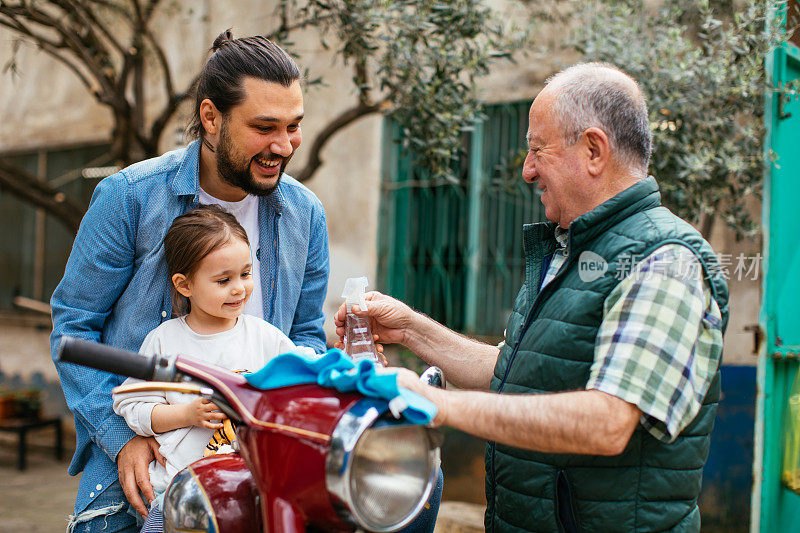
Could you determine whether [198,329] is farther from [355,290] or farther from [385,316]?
[385,316]

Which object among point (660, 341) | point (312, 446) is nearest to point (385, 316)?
point (660, 341)

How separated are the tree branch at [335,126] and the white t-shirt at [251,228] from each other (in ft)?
7.82

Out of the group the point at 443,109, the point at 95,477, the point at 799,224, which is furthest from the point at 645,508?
the point at 443,109

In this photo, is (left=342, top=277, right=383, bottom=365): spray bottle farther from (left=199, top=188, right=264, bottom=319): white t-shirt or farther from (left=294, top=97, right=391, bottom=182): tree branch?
(left=294, top=97, right=391, bottom=182): tree branch

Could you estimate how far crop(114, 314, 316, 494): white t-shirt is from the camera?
1880 mm

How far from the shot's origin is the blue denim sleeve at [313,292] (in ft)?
7.75

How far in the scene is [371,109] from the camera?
4.55 metres

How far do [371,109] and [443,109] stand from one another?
1.96 feet

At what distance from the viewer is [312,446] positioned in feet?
4.18

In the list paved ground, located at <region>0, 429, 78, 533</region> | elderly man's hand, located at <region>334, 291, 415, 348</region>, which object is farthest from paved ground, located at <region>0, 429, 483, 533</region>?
elderly man's hand, located at <region>334, 291, 415, 348</region>

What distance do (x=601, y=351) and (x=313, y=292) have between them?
1039mm

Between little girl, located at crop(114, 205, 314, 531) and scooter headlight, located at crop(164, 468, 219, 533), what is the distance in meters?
0.33

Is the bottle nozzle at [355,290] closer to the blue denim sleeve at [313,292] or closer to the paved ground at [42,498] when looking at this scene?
the blue denim sleeve at [313,292]

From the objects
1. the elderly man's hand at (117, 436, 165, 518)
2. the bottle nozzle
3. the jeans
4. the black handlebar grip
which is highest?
the bottle nozzle
